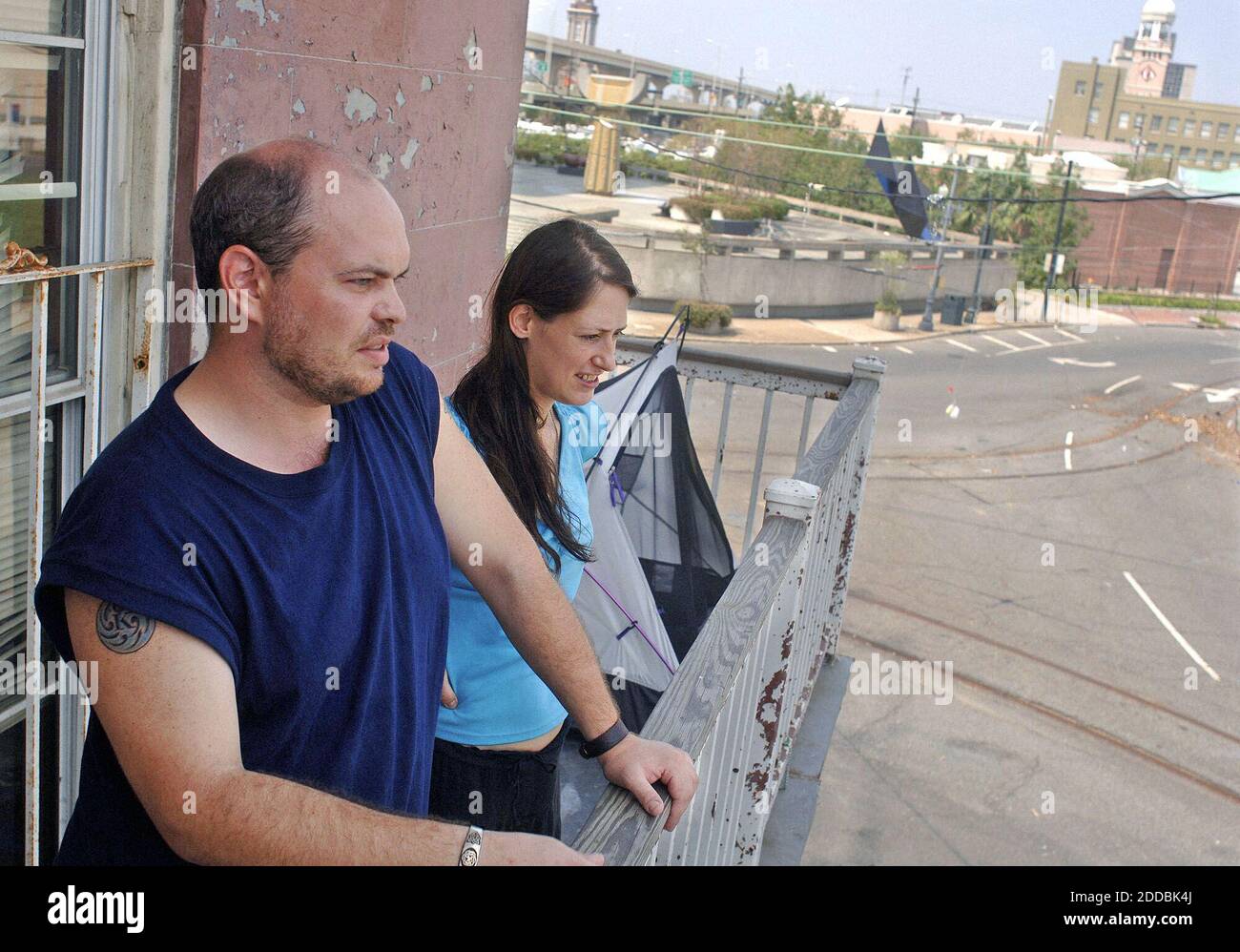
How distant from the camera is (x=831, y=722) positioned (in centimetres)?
508

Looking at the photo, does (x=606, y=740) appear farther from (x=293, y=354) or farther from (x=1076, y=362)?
(x=1076, y=362)

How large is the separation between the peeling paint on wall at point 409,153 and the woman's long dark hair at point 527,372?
1314mm

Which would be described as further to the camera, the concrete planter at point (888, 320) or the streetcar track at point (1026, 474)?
the concrete planter at point (888, 320)

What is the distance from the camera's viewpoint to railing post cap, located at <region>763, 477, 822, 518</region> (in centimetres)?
271

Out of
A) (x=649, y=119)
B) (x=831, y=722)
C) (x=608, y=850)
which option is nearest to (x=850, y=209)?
(x=649, y=119)

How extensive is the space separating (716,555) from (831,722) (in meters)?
1.08

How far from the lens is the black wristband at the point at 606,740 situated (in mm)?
1817

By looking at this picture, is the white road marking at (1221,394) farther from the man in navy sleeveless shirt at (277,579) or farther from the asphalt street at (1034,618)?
the man in navy sleeveless shirt at (277,579)

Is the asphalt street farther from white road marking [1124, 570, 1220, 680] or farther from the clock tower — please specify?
the clock tower

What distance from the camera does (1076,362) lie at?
34.3 metres

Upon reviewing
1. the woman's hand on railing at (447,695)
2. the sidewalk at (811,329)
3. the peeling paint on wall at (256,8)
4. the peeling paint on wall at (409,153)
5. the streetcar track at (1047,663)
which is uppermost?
the peeling paint on wall at (256,8)

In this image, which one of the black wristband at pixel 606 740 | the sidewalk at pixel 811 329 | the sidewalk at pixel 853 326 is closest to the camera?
the black wristband at pixel 606 740

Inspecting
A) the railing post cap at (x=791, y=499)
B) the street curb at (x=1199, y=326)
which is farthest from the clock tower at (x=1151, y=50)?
the railing post cap at (x=791, y=499)

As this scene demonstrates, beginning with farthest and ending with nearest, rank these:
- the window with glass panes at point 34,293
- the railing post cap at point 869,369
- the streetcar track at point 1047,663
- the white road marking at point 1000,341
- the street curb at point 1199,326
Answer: the street curb at point 1199,326 → the white road marking at point 1000,341 → the streetcar track at point 1047,663 → the railing post cap at point 869,369 → the window with glass panes at point 34,293
